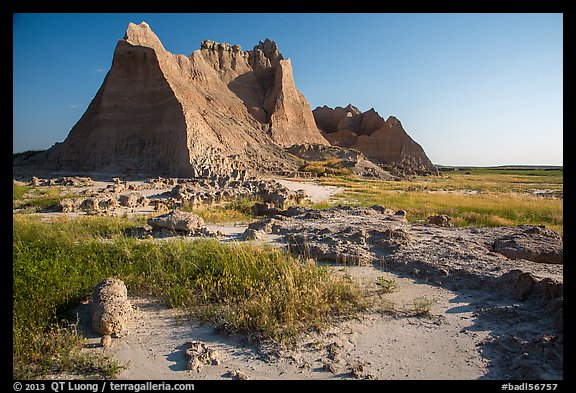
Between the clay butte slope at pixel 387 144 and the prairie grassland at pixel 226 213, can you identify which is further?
the clay butte slope at pixel 387 144

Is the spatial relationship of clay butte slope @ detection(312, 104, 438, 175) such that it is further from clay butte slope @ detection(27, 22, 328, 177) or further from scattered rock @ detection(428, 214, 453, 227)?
scattered rock @ detection(428, 214, 453, 227)

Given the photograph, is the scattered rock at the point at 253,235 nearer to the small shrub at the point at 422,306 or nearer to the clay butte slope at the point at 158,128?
the small shrub at the point at 422,306

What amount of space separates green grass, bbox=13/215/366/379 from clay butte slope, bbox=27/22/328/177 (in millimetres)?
25888

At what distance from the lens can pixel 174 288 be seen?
5.21 meters

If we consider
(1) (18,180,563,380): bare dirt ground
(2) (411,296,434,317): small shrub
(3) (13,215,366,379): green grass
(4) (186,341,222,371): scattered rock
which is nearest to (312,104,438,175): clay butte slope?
(1) (18,180,563,380): bare dirt ground

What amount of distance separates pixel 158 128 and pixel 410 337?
36926mm

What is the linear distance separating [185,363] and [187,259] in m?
2.71

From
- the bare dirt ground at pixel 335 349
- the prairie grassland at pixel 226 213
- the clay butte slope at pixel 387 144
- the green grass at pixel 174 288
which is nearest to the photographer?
the bare dirt ground at pixel 335 349

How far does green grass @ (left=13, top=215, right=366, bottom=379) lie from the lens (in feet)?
12.5

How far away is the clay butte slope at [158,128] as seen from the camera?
3438cm

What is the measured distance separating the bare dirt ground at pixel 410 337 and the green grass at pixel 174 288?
0.78ft

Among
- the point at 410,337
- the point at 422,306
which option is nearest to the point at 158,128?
the point at 422,306

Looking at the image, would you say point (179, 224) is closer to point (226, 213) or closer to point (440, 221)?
point (226, 213)

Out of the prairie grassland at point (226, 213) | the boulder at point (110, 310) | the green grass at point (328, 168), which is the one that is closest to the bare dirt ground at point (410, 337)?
the boulder at point (110, 310)
